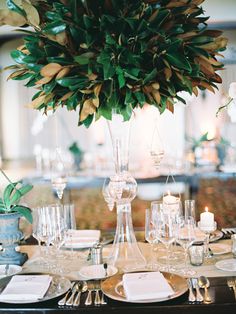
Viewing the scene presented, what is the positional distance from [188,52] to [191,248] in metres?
0.75

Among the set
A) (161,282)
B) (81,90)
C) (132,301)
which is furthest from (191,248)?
(81,90)

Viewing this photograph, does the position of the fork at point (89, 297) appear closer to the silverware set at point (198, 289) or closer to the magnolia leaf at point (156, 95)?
the silverware set at point (198, 289)

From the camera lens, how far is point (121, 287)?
58.2 inches

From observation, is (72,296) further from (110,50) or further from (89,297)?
(110,50)

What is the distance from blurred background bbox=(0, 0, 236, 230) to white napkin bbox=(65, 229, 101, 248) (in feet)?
1.47

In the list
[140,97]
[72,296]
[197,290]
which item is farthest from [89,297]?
[140,97]

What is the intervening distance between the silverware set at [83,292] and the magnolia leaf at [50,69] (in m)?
0.73

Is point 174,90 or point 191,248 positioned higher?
point 174,90

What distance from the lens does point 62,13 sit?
1500 mm

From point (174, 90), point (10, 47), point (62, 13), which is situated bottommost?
point (174, 90)

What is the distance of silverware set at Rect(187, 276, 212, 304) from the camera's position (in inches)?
54.1

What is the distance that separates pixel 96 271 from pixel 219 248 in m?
0.60

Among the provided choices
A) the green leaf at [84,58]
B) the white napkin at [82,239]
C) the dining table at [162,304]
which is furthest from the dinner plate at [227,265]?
the green leaf at [84,58]

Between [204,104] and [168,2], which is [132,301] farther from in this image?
[204,104]
